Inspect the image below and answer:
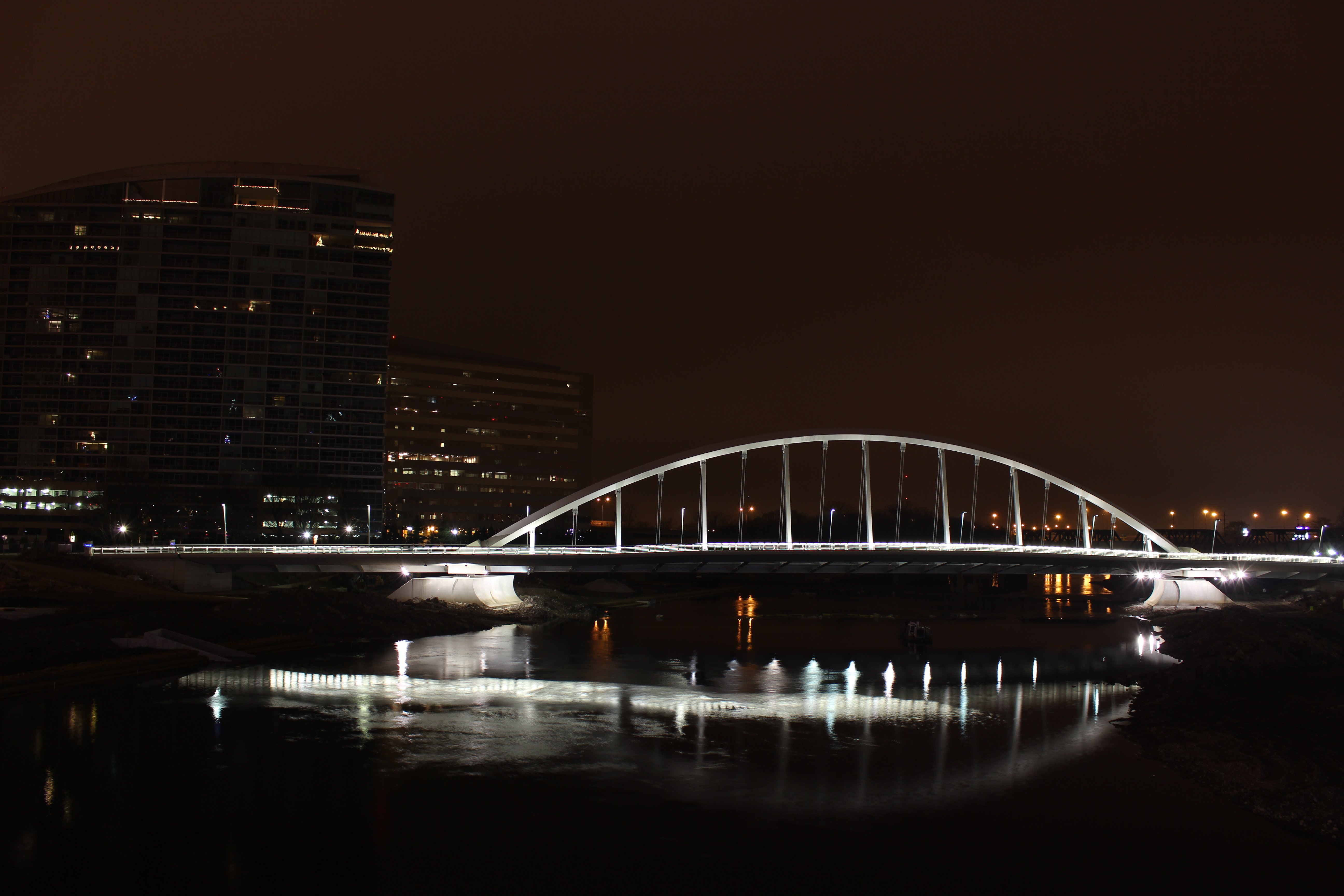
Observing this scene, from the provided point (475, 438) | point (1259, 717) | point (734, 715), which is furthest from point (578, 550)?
point (475, 438)

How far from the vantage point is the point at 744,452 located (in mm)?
60438

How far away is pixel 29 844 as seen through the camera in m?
15.9

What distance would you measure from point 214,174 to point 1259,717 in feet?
404

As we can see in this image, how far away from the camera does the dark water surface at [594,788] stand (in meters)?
15.7

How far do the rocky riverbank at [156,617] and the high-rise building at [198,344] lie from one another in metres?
57.1

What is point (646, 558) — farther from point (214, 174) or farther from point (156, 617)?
point (214, 174)

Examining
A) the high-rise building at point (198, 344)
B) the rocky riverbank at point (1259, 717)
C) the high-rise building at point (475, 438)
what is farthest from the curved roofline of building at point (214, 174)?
the rocky riverbank at point (1259, 717)

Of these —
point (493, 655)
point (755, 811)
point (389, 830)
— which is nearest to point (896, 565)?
point (493, 655)

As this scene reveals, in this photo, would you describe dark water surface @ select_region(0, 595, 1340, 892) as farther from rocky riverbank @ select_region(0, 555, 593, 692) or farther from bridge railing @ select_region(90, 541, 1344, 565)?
bridge railing @ select_region(90, 541, 1344, 565)

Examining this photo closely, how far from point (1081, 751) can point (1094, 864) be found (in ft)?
30.9

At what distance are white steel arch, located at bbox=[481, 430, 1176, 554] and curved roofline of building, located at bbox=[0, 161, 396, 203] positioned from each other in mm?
78438

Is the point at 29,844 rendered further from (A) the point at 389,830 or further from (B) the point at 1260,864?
(B) the point at 1260,864

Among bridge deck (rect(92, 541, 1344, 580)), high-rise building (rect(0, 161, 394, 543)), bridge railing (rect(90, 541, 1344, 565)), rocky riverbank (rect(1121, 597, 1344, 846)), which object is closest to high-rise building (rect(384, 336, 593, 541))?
high-rise building (rect(0, 161, 394, 543))

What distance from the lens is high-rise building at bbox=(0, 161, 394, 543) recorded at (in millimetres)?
109312
